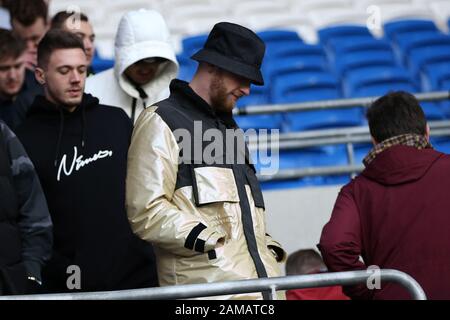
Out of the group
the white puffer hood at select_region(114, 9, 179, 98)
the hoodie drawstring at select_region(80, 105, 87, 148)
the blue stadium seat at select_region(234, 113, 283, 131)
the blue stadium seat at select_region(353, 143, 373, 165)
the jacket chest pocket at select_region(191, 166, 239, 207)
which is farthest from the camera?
the blue stadium seat at select_region(234, 113, 283, 131)

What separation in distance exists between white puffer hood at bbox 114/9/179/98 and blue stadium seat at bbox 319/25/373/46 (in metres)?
4.31

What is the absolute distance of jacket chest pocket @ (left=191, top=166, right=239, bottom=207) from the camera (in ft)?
12.5

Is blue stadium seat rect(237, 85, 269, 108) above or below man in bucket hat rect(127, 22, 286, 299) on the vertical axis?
above

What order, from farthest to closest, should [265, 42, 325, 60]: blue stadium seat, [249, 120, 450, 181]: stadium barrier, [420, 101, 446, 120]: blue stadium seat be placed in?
[265, 42, 325, 60]: blue stadium seat, [420, 101, 446, 120]: blue stadium seat, [249, 120, 450, 181]: stadium barrier

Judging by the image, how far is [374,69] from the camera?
875 cm

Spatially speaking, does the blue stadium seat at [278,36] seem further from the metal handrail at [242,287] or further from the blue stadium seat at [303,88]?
the metal handrail at [242,287]

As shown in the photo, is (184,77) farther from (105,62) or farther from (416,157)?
(416,157)

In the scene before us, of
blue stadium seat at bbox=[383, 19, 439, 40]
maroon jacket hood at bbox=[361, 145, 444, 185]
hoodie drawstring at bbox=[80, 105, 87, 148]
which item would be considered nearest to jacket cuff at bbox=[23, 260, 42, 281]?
hoodie drawstring at bbox=[80, 105, 87, 148]

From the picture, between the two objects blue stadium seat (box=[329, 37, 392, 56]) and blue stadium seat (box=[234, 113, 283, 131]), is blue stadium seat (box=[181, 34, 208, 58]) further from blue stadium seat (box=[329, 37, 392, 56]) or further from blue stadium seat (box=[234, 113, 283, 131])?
blue stadium seat (box=[234, 113, 283, 131])

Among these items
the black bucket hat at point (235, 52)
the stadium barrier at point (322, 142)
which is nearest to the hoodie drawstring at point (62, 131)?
the black bucket hat at point (235, 52)

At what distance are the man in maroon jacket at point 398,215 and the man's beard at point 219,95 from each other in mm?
570

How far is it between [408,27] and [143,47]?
496cm

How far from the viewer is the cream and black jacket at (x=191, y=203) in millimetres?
3730
